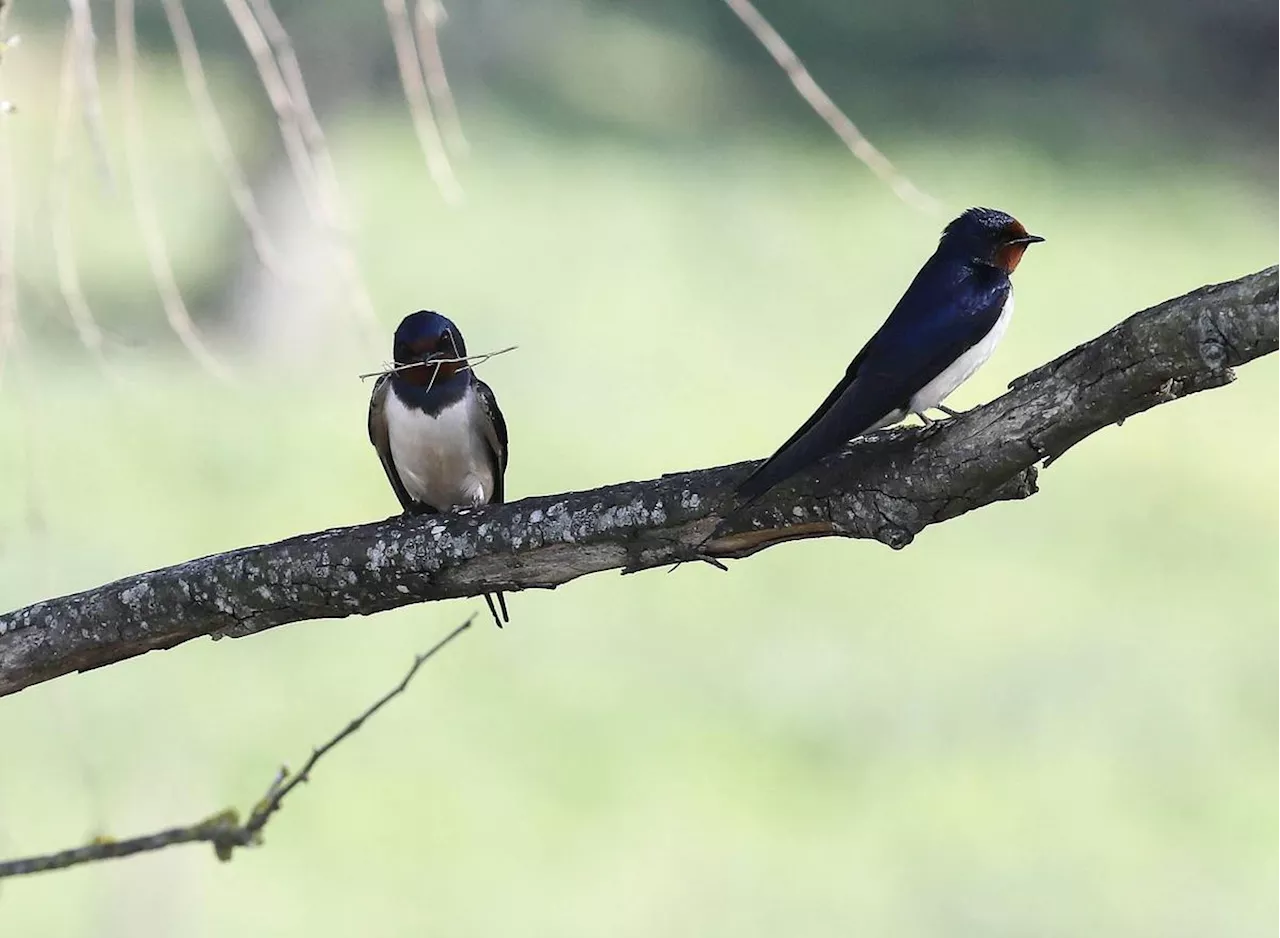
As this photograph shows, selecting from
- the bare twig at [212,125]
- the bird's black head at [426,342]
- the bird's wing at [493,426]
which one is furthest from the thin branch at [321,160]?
the bird's wing at [493,426]

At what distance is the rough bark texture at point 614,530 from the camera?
2.18 metres

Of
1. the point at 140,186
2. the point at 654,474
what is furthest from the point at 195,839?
the point at 654,474

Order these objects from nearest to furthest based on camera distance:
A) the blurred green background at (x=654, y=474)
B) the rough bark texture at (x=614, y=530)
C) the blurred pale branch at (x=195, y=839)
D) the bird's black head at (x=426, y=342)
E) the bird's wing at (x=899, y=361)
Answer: the rough bark texture at (x=614, y=530) < the bird's wing at (x=899, y=361) < the blurred pale branch at (x=195, y=839) < the bird's black head at (x=426, y=342) < the blurred green background at (x=654, y=474)

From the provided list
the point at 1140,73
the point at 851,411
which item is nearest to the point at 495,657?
the point at 851,411

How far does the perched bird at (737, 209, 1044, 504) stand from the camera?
2434mm

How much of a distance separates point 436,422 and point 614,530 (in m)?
1.46

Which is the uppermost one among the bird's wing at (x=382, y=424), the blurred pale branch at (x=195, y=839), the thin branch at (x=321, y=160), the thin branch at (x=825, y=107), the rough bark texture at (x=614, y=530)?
the bird's wing at (x=382, y=424)

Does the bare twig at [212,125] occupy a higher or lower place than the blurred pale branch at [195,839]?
higher

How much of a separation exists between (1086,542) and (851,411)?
24.5 feet

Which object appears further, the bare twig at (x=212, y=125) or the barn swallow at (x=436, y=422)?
the barn swallow at (x=436, y=422)

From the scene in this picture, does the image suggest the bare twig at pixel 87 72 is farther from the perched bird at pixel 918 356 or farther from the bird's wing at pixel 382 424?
the bird's wing at pixel 382 424

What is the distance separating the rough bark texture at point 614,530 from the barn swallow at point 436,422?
1.13m

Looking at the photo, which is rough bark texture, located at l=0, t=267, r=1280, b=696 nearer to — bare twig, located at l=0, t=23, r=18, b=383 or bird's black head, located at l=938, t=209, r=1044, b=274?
bare twig, located at l=0, t=23, r=18, b=383

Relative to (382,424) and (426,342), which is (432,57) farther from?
(382,424)
